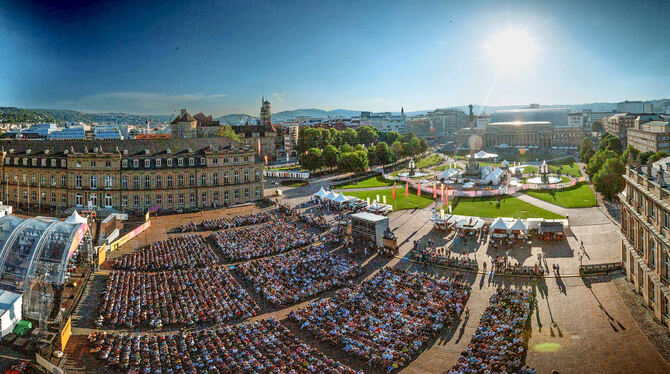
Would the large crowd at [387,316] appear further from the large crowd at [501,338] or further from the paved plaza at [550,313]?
the large crowd at [501,338]

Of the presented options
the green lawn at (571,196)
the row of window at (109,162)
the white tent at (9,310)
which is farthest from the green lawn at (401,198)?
the white tent at (9,310)

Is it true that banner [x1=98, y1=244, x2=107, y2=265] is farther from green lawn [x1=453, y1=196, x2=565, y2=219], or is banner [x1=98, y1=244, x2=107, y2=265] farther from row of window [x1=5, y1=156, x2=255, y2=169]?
green lawn [x1=453, y1=196, x2=565, y2=219]

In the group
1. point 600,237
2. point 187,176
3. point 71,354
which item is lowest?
point 71,354

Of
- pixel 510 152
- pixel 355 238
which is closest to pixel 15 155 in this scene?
pixel 355 238

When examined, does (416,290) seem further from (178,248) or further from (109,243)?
(109,243)

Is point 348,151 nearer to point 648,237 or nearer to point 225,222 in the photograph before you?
point 225,222

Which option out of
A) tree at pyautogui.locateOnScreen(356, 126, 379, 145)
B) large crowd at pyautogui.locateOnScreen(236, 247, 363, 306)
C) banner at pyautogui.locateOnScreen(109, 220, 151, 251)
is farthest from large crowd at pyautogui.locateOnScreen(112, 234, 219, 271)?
tree at pyautogui.locateOnScreen(356, 126, 379, 145)
